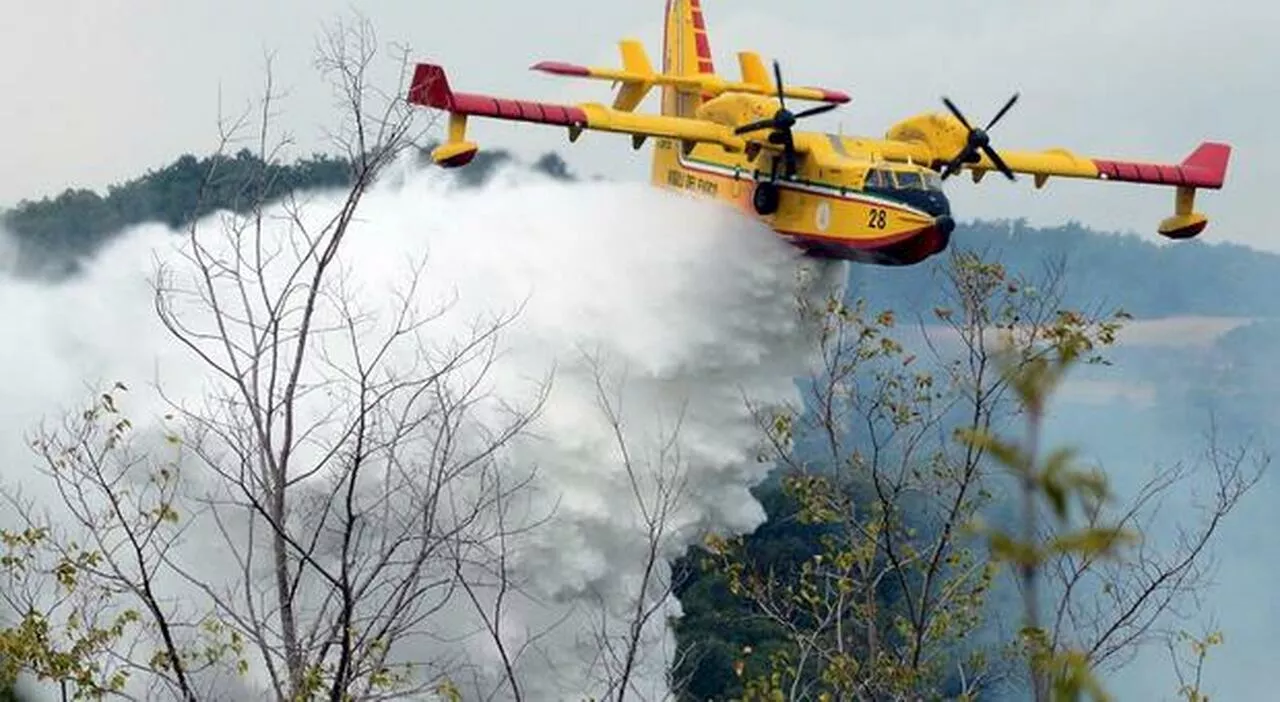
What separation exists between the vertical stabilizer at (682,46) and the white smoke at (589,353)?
331 centimetres

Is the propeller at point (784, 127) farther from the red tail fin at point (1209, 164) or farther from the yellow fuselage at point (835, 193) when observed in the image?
the red tail fin at point (1209, 164)

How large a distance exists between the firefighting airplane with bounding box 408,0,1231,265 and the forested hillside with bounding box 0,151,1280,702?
217 inches

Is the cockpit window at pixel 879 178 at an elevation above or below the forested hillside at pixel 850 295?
above

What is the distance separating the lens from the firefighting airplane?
88.4 ft

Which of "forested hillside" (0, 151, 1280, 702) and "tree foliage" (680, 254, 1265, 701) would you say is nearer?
"tree foliage" (680, 254, 1265, 701)

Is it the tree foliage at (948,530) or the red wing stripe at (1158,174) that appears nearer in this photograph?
the tree foliage at (948,530)

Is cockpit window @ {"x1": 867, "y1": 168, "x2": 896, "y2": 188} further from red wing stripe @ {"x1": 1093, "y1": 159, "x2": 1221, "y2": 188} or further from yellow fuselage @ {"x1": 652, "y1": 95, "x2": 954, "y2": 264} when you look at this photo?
red wing stripe @ {"x1": 1093, "y1": 159, "x2": 1221, "y2": 188}

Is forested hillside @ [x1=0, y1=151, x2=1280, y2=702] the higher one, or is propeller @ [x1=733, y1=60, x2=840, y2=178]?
A: propeller @ [x1=733, y1=60, x2=840, y2=178]

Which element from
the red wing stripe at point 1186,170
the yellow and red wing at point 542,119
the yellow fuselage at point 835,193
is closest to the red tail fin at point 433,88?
the yellow and red wing at point 542,119

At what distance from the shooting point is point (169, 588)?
28.3 m

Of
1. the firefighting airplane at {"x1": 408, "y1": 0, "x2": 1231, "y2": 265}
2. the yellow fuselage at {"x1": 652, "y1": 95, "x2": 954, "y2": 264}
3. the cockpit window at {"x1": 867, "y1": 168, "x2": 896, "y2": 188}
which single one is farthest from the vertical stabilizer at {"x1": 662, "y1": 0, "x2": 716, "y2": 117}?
the cockpit window at {"x1": 867, "y1": 168, "x2": 896, "y2": 188}

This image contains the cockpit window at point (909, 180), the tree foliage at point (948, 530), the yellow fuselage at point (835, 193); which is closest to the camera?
the tree foliage at point (948, 530)

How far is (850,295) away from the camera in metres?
45.5

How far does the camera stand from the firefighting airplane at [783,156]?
26.9 metres
